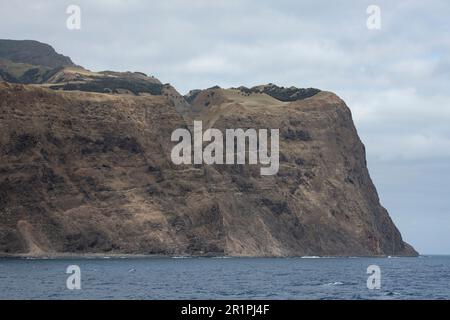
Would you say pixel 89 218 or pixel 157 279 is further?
pixel 89 218

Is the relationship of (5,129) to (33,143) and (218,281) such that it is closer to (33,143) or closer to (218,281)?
(33,143)

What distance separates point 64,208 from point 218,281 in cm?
9802

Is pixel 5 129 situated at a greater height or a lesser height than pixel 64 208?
greater

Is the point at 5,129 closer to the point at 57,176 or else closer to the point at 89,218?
the point at 57,176

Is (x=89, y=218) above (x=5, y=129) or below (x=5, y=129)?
below
